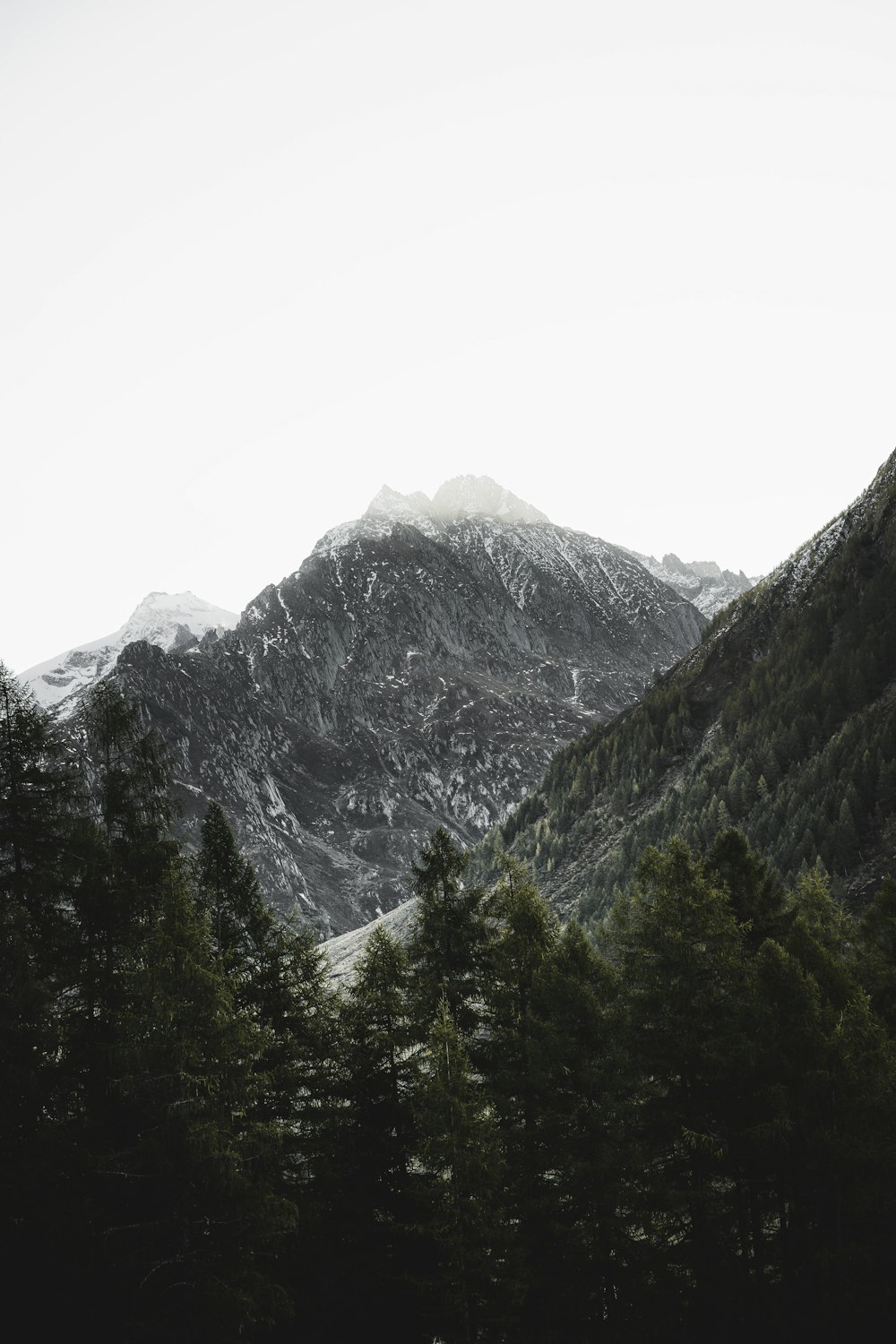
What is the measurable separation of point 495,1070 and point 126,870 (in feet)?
36.9

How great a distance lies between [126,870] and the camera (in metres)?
17.8

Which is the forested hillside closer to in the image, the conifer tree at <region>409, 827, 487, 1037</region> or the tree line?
the tree line

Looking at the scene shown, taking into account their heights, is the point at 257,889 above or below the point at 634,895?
above

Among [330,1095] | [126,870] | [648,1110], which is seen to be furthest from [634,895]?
[126,870]

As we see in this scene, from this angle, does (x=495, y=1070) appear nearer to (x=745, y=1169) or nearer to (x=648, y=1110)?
(x=648, y=1110)

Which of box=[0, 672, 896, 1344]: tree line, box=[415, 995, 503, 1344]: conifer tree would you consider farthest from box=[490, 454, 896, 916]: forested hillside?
box=[415, 995, 503, 1344]: conifer tree

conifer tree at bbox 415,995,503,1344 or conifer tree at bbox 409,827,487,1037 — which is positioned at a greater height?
conifer tree at bbox 409,827,487,1037

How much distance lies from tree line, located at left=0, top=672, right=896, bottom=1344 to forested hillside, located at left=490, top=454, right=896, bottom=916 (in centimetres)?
3966

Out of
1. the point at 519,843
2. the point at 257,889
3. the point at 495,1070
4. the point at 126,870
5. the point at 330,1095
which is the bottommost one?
the point at 519,843

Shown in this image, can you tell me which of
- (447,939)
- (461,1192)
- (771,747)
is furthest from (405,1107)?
(771,747)

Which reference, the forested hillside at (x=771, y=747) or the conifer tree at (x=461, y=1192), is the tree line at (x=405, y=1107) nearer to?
the conifer tree at (x=461, y=1192)

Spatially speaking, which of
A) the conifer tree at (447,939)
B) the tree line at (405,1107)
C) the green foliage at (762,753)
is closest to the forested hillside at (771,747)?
the green foliage at (762,753)

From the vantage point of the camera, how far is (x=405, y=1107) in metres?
20.3

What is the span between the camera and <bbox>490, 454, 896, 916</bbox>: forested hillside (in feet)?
214
